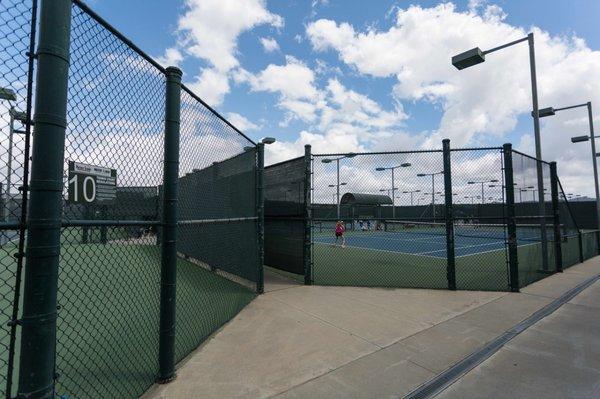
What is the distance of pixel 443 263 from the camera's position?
12.4m

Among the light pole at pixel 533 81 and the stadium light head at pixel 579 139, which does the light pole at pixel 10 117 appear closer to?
the light pole at pixel 533 81

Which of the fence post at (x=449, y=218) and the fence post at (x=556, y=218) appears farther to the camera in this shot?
the fence post at (x=556, y=218)

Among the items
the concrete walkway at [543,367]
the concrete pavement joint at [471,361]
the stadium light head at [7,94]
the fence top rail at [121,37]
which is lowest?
the concrete walkway at [543,367]

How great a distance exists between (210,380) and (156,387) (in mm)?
512

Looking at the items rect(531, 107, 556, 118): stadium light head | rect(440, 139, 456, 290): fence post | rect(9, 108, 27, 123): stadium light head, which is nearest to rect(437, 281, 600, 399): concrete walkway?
rect(440, 139, 456, 290): fence post

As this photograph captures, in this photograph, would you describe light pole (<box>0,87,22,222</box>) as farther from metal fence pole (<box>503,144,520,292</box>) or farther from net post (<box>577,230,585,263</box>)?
net post (<box>577,230,585,263</box>)

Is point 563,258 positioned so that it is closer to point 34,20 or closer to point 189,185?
point 189,185

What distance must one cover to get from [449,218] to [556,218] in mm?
5351

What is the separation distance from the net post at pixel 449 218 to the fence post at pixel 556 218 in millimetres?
4907

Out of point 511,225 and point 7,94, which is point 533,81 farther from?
point 7,94

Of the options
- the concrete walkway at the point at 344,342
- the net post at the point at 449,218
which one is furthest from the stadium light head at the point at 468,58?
the concrete walkway at the point at 344,342

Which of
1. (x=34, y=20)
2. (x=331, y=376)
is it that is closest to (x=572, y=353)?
(x=331, y=376)

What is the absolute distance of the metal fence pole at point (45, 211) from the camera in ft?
6.21

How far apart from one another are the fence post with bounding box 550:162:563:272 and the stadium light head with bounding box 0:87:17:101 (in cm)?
1272
